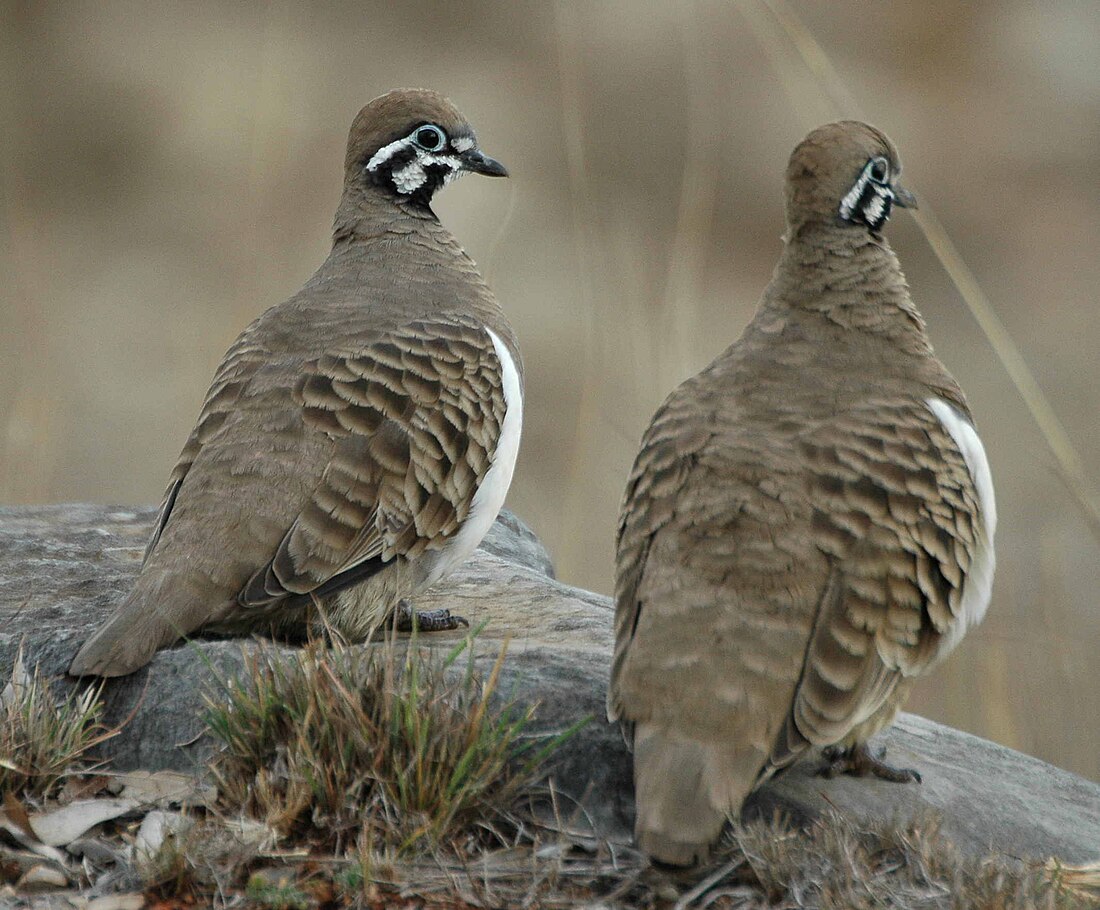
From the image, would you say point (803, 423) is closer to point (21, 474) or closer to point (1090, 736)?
point (1090, 736)

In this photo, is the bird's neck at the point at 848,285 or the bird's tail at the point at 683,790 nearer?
the bird's tail at the point at 683,790

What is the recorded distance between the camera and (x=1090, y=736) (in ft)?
18.9

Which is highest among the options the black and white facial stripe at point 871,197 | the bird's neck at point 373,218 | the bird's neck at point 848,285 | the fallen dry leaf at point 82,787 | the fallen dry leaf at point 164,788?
the black and white facial stripe at point 871,197

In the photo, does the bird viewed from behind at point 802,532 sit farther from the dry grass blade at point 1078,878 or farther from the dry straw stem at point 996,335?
the dry grass blade at point 1078,878

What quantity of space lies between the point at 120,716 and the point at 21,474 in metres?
2.90

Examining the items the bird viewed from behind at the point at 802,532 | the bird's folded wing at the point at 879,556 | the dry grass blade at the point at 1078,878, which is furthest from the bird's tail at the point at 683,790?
the dry grass blade at the point at 1078,878

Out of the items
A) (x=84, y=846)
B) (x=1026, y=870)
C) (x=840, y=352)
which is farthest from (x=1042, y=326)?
(x=84, y=846)

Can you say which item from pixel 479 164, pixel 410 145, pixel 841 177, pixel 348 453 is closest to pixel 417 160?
pixel 410 145

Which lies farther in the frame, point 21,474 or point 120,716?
point 21,474

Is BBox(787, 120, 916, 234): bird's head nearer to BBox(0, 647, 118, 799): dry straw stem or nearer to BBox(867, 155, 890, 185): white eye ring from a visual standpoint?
BBox(867, 155, 890, 185): white eye ring

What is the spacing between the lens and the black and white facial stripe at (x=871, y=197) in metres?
4.88

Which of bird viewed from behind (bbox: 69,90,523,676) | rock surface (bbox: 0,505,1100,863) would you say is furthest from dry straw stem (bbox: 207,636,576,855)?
bird viewed from behind (bbox: 69,90,523,676)

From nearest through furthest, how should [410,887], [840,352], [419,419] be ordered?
[410,887] < [840,352] < [419,419]

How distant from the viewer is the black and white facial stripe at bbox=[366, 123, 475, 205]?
229 inches
